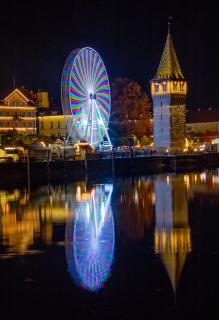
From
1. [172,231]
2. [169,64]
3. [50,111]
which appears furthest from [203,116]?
[172,231]

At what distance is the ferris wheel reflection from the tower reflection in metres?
1.34

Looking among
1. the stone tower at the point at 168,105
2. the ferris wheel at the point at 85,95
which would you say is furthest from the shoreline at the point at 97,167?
the stone tower at the point at 168,105

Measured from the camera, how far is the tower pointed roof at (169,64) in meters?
70.9

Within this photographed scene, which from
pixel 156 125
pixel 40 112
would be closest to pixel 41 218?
pixel 156 125

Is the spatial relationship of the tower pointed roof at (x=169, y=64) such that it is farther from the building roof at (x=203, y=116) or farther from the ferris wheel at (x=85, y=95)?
the building roof at (x=203, y=116)

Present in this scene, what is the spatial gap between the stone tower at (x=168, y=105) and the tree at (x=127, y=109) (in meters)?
1.43

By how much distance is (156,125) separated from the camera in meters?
73.3

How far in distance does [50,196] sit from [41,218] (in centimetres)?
961

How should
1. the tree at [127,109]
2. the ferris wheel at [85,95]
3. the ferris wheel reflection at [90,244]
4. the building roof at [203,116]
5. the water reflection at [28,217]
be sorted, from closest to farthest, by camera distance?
the ferris wheel reflection at [90,244]
the water reflection at [28,217]
the ferris wheel at [85,95]
the tree at [127,109]
the building roof at [203,116]

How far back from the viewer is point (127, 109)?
7294 centimetres

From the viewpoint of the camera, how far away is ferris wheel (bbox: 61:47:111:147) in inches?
1849

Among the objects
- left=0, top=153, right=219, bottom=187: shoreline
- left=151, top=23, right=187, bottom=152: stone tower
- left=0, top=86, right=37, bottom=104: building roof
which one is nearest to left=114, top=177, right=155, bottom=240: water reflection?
left=0, top=153, right=219, bottom=187: shoreline

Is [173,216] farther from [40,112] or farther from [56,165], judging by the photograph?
[40,112]

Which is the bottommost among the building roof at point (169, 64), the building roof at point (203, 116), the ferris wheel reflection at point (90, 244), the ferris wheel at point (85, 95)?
the ferris wheel reflection at point (90, 244)
